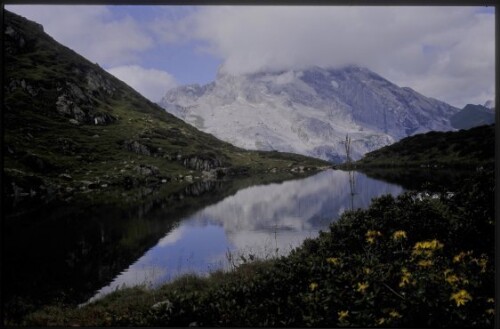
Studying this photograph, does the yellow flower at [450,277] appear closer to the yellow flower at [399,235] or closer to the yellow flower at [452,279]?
the yellow flower at [452,279]

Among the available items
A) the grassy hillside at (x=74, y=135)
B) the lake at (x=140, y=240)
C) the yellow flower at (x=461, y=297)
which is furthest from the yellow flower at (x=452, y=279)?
the grassy hillside at (x=74, y=135)

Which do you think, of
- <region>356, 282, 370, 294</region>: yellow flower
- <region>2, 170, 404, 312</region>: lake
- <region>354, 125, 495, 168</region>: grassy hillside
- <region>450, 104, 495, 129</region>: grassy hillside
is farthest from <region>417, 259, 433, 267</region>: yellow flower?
<region>354, 125, 495, 168</region>: grassy hillside

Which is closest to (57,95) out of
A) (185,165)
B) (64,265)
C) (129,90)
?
(185,165)

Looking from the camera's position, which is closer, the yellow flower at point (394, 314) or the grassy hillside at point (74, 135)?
the yellow flower at point (394, 314)

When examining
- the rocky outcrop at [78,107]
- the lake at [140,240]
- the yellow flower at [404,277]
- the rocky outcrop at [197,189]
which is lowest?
the lake at [140,240]

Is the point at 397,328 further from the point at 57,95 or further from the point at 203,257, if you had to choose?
the point at 57,95

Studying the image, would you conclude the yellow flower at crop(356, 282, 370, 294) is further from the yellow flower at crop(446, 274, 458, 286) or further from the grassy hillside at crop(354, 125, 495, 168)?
the grassy hillside at crop(354, 125, 495, 168)

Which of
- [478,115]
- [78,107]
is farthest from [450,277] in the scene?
[78,107]
